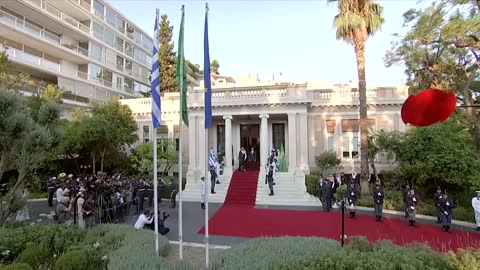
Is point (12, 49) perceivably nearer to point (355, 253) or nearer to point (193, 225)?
point (193, 225)

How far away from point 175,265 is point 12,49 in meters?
28.5

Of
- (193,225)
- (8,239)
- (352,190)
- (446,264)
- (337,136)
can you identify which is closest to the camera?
(446,264)

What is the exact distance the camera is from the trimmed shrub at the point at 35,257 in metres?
7.07

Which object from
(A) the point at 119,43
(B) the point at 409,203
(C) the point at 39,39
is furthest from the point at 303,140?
(A) the point at 119,43

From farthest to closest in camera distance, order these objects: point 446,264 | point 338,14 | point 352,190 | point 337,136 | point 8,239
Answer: point 337,136 < point 338,14 < point 352,190 < point 8,239 < point 446,264

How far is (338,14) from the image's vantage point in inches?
757

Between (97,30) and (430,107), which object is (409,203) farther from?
(97,30)

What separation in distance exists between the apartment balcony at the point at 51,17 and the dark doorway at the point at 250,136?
22.1 m

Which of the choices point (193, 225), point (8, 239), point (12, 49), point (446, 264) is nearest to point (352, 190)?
point (193, 225)

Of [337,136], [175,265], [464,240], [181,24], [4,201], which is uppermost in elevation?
[181,24]

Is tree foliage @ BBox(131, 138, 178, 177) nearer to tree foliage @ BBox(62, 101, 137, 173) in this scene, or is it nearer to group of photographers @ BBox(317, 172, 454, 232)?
tree foliage @ BBox(62, 101, 137, 173)

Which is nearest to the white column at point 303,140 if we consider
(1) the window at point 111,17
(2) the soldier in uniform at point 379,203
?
(2) the soldier in uniform at point 379,203

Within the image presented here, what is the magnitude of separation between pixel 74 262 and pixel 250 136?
65.2 ft

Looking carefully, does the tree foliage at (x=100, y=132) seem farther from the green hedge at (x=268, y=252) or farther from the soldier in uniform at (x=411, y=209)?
the soldier in uniform at (x=411, y=209)
